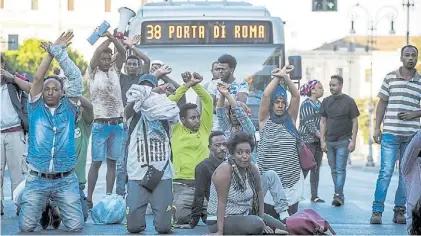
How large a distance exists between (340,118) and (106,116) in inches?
163

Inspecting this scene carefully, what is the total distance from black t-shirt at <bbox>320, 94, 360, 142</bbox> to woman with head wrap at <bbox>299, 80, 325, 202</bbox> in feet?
0.95

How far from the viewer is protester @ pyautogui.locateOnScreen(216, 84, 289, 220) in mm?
12383

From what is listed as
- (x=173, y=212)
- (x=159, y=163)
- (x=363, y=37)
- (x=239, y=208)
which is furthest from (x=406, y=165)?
(x=363, y=37)

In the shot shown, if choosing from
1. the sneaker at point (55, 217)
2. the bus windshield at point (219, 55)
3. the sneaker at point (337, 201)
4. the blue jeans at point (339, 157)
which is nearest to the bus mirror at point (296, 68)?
the bus windshield at point (219, 55)

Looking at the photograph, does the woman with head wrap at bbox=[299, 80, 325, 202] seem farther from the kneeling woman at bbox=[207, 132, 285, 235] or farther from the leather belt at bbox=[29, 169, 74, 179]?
the kneeling woman at bbox=[207, 132, 285, 235]

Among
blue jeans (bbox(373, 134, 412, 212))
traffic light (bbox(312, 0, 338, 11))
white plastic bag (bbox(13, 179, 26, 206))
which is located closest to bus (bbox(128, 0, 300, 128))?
blue jeans (bbox(373, 134, 412, 212))

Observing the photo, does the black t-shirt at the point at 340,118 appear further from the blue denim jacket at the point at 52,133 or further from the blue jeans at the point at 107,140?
the blue denim jacket at the point at 52,133

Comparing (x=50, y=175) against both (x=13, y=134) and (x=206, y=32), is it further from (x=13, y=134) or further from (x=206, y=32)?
(x=206, y=32)

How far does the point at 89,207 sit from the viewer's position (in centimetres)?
1460

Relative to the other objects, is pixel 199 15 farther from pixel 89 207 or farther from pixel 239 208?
pixel 239 208

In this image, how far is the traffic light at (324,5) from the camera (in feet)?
112

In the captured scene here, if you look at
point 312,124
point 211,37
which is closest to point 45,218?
point 312,124

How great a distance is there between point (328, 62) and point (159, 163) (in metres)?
114

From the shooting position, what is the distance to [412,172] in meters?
→ 9.17
